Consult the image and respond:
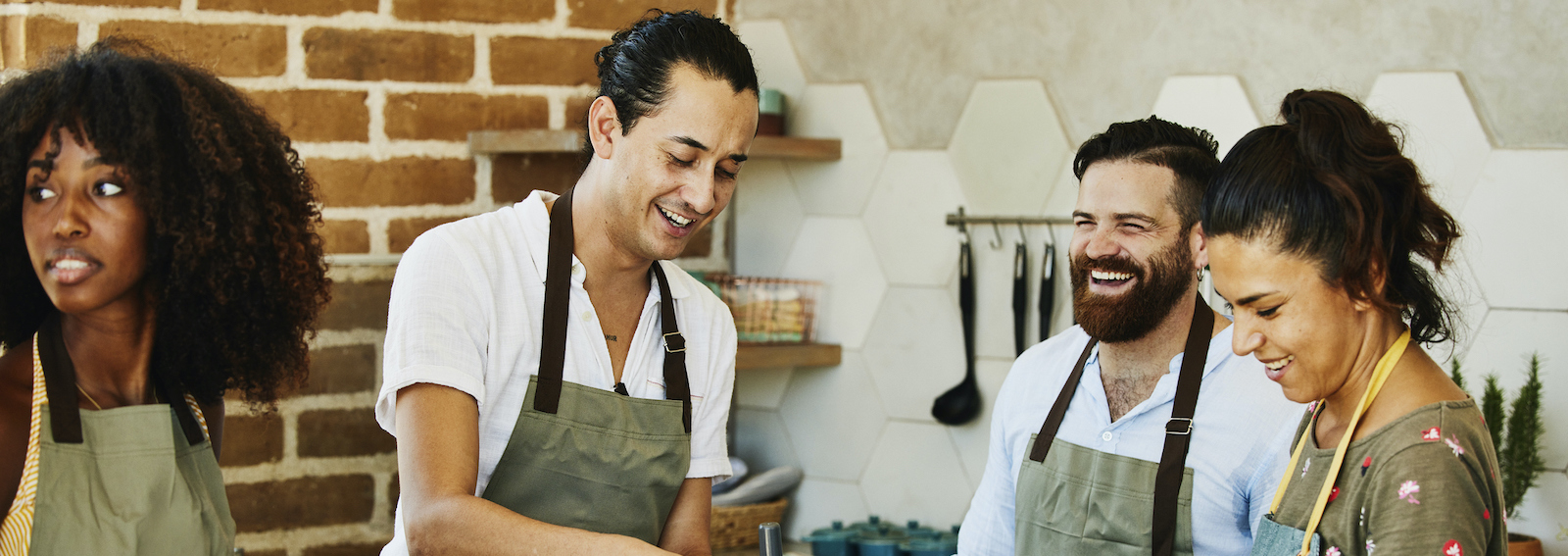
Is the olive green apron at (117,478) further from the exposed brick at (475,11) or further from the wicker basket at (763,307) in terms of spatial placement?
the wicker basket at (763,307)

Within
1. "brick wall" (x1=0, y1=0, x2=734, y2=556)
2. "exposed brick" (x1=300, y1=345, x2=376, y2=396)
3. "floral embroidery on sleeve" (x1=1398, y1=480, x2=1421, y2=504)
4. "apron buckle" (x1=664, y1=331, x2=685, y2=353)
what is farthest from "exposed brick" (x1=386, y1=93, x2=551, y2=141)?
"floral embroidery on sleeve" (x1=1398, y1=480, x2=1421, y2=504)

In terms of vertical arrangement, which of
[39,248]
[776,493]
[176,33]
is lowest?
[776,493]

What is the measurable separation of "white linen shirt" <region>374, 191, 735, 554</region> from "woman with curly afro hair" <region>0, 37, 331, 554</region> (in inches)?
5.2

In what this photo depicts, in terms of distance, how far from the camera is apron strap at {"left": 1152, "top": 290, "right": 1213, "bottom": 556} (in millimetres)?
1440

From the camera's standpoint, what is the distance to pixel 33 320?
117 centimetres

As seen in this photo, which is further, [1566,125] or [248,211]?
[1566,125]

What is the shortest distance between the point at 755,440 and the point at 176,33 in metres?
1.40

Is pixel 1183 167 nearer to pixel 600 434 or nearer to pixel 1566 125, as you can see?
pixel 1566 125

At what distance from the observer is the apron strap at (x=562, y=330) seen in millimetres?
1374

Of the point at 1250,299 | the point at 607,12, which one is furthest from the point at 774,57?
the point at 1250,299

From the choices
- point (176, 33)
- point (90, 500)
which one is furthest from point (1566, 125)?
point (176, 33)

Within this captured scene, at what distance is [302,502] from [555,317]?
0.99 meters

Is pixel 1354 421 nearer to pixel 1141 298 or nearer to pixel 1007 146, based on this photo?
pixel 1141 298

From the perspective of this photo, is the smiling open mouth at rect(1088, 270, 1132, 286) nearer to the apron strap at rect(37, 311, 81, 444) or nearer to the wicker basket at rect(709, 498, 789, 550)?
the wicker basket at rect(709, 498, 789, 550)
